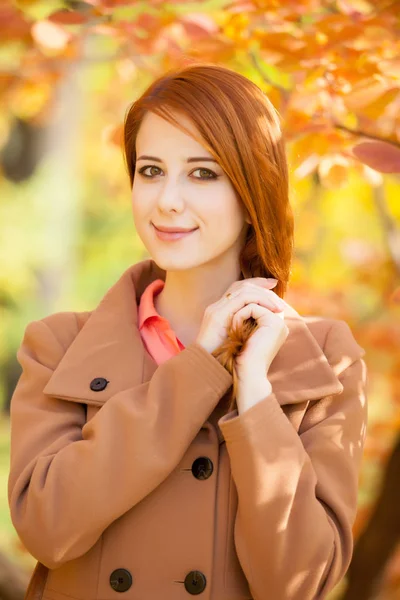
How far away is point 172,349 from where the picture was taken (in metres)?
2.24

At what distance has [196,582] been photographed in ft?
6.41

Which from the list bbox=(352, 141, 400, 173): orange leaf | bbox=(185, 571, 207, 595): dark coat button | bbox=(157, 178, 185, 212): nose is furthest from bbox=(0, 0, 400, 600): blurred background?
bbox=(185, 571, 207, 595): dark coat button

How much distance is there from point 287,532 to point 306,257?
214 inches

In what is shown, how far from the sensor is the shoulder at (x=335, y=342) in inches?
86.0

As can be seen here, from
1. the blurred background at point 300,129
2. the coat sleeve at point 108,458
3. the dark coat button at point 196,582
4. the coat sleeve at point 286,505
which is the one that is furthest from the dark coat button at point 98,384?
the blurred background at point 300,129

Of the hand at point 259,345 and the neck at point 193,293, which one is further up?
the hand at point 259,345

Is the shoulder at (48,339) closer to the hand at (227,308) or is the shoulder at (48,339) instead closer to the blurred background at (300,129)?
the hand at (227,308)

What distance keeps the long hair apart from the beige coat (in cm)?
15

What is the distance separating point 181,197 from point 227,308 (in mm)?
298

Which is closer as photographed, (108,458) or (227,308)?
(108,458)

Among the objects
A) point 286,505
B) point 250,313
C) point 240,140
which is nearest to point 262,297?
point 250,313

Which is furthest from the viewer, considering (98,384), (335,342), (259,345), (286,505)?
(335,342)

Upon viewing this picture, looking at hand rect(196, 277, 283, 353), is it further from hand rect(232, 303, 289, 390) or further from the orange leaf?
the orange leaf

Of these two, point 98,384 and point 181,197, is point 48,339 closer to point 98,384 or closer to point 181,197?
point 98,384
